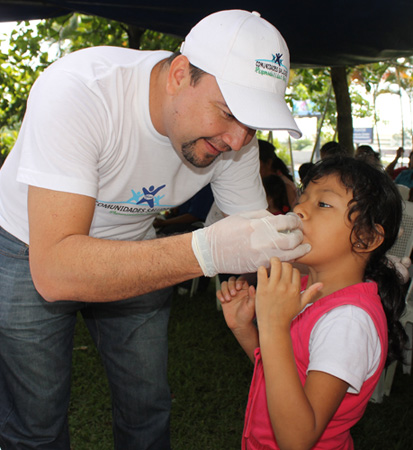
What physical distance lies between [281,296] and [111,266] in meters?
0.42

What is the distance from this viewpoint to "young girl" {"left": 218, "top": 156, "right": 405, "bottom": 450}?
1.12m

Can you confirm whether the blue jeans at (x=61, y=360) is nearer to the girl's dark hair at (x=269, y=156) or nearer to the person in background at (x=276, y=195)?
the person in background at (x=276, y=195)

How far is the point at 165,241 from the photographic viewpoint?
4.06ft

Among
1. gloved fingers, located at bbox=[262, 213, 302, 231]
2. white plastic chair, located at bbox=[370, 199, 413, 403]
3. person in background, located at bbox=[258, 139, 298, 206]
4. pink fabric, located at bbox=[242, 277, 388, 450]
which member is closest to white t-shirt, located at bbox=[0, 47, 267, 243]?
gloved fingers, located at bbox=[262, 213, 302, 231]

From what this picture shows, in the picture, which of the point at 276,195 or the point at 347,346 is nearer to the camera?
the point at 347,346

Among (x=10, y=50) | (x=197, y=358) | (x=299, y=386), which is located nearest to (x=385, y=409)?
(x=197, y=358)

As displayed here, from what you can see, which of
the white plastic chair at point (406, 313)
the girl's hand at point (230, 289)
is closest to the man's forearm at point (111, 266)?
the girl's hand at point (230, 289)

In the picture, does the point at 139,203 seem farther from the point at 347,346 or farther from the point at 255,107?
the point at 347,346

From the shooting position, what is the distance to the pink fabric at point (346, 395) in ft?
4.15

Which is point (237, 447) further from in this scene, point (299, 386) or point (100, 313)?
point (299, 386)

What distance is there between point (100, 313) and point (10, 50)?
5.12 m

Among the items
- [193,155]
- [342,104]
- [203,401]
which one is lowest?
[203,401]

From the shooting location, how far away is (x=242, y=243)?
3.98 ft

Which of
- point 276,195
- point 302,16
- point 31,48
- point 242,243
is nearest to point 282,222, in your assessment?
point 242,243
